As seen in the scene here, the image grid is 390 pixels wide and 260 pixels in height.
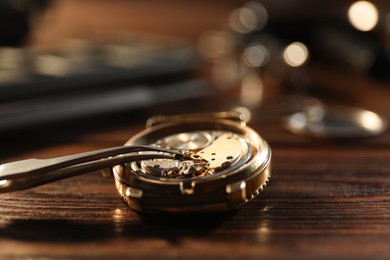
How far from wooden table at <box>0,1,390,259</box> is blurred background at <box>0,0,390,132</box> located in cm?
12

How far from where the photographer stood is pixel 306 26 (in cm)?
102

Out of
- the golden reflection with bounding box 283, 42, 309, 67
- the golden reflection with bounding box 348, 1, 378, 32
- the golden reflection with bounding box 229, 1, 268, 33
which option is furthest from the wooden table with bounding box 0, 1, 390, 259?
the golden reflection with bounding box 229, 1, 268, 33

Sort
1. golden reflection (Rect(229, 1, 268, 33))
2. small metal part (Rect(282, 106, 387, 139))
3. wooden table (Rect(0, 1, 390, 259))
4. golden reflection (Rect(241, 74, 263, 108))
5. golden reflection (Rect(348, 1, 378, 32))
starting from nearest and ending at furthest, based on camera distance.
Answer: wooden table (Rect(0, 1, 390, 259)) < small metal part (Rect(282, 106, 387, 139)) < golden reflection (Rect(241, 74, 263, 108)) < golden reflection (Rect(348, 1, 378, 32)) < golden reflection (Rect(229, 1, 268, 33))

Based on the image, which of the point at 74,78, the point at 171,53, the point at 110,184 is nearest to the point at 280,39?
the point at 171,53

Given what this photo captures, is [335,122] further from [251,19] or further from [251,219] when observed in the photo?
[251,19]

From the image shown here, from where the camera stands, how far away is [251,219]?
38cm

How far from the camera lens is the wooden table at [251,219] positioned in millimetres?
342

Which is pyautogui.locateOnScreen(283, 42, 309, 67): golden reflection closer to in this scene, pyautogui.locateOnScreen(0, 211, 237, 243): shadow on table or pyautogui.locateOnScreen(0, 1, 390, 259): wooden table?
pyautogui.locateOnScreen(0, 1, 390, 259): wooden table

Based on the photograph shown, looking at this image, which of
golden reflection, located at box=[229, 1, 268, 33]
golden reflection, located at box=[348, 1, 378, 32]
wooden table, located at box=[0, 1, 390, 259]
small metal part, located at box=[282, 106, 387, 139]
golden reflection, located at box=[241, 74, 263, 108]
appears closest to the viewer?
wooden table, located at box=[0, 1, 390, 259]

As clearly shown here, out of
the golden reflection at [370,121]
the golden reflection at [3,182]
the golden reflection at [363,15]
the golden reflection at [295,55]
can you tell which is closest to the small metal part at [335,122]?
the golden reflection at [370,121]

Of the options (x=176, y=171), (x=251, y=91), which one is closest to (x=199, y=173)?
(x=176, y=171)

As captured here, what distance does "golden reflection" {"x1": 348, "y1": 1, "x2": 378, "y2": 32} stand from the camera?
2.81ft

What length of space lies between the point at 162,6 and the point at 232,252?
1.59 metres

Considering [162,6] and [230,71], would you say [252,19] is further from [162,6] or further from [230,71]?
[162,6]
